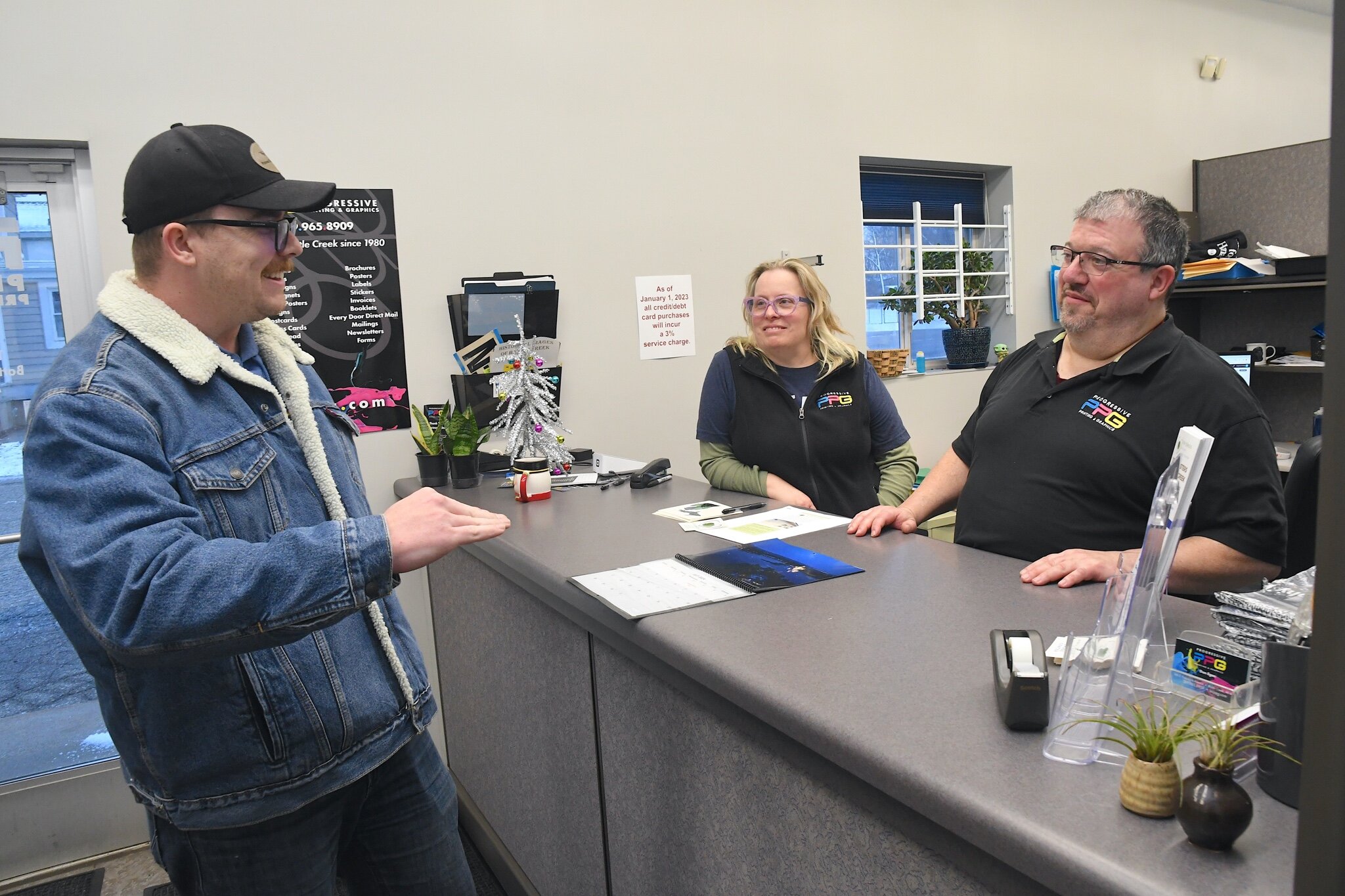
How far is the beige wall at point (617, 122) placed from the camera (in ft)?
8.25

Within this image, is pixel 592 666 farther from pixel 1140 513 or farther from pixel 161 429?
pixel 1140 513

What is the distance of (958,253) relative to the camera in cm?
406

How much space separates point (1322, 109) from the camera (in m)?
5.02

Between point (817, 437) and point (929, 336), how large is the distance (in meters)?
1.91

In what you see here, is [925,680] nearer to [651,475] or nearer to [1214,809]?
[1214,809]

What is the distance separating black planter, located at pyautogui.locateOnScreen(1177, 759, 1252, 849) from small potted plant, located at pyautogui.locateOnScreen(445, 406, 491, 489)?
2.14 metres

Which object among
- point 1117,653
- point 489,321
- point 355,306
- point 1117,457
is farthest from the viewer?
point 489,321

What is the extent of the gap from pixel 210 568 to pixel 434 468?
1686 mm

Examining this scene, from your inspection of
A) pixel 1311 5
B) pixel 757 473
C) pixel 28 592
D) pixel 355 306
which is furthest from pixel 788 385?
pixel 1311 5

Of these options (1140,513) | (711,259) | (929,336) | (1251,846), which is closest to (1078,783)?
(1251,846)

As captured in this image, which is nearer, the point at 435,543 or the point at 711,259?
the point at 435,543

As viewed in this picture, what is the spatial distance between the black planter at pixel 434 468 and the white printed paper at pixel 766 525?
0.98 metres

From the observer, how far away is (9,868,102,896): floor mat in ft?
7.80

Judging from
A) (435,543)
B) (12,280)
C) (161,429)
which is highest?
(12,280)
